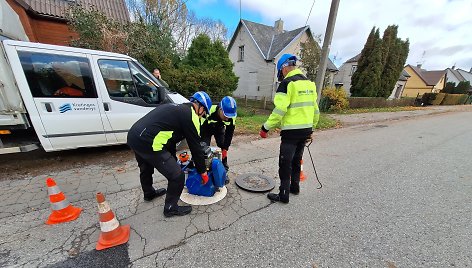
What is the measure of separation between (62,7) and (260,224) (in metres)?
14.7

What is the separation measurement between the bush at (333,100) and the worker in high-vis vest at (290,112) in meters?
11.6

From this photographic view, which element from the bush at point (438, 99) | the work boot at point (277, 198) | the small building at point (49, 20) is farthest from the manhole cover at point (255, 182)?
the bush at point (438, 99)

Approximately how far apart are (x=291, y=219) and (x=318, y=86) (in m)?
6.88

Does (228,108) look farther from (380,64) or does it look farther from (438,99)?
(438,99)

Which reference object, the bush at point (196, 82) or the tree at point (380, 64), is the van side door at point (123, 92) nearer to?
the bush at point (196, 82)

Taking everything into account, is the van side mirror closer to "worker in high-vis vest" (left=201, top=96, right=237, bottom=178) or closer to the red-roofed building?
"worker in high-vis vest" (left=201, top=96, right=237, bottom=178)

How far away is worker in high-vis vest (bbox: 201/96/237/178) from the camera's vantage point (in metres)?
3.02

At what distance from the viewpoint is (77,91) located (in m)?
3.87

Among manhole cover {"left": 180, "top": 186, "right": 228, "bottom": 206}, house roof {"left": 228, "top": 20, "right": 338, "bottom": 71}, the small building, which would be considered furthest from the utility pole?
house roof {"left": 228, "top": 20, "right": 338, "bottom": 71}

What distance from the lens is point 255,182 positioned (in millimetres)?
3615

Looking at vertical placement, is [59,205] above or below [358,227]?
above

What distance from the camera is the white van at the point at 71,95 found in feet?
11.0

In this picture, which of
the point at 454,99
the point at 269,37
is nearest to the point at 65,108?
the point at 269,37

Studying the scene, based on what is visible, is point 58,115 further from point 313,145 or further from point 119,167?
point 313,145
